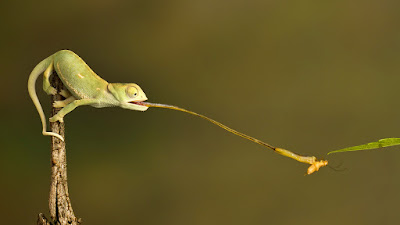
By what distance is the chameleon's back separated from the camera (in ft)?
3.03

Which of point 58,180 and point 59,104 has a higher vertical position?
point 59,104

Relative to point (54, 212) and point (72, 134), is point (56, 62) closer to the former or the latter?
point (54, 212)

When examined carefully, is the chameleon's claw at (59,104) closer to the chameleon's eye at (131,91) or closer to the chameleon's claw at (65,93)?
the chameleon's claw at (65,93)

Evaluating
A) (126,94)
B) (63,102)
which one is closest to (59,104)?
(63,102)

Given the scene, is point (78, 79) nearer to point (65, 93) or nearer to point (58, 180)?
point (65, 93)

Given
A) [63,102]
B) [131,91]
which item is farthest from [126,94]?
[63,102]

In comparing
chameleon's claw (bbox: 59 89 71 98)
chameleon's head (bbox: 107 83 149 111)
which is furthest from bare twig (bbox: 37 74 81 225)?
chameleon's head (bbox: 107 83 149 111)

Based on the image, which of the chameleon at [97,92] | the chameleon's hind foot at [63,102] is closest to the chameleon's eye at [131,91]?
the chameleon at [97,92]

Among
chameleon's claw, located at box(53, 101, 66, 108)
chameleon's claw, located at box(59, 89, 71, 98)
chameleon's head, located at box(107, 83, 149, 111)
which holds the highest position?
chameleon's head, located at box(107, 83, 149, 111)

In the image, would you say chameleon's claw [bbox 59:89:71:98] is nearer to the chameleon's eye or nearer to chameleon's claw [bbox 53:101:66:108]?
Result: chameleon's claw [bbox 53:101:66:108]

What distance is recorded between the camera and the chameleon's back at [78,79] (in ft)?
3.03

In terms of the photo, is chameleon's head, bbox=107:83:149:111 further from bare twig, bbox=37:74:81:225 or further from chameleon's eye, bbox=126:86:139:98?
bare twig, bbox=37:74:81:225

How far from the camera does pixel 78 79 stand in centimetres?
92

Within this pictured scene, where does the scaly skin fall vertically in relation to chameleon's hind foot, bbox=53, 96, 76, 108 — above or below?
above
